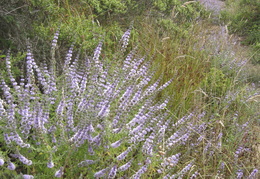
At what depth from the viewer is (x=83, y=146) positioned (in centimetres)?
246

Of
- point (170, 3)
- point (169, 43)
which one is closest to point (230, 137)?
point (169, 43)

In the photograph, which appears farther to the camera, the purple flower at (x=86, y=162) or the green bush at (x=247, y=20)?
the green bush at (x=247, y=20)

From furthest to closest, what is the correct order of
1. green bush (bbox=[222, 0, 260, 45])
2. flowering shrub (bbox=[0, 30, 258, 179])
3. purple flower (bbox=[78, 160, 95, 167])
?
green bush (bbox=[222, 0, 260, 45]), purple flower (bbox=[78, 160, 95, 167]), flowering shrub (bbox=[0, 30, 258, 179])

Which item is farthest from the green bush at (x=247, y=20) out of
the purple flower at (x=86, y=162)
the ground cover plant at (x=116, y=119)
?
the purple flower at (x=86, y=162)

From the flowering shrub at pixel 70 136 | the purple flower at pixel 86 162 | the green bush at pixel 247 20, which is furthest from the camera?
the green bush at pixel 247 20

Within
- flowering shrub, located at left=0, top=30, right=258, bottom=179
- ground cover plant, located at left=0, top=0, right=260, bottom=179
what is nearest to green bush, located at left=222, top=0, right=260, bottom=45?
ground cover plant, located at left=0, top=0, right=260, bottom=179

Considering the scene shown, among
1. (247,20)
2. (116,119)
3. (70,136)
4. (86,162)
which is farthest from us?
(247,20)

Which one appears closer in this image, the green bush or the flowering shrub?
the flowering shrub

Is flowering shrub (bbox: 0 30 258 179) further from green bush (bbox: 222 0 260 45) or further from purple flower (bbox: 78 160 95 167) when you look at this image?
green bush (bbox: 222 0 260 45)

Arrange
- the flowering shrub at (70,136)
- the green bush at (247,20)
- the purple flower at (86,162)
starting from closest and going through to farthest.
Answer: the flowering shrub at (70,136), the purple flower at (86,162), the green bush at (247,20)

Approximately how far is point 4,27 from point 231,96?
3.40m

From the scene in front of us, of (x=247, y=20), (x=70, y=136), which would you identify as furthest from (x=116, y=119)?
(x=247, y=20)

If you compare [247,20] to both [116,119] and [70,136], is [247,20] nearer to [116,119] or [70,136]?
[116,119]

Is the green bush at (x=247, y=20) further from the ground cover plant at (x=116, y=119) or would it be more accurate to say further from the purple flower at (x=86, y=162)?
the purple flower at (x=86, y=162)
